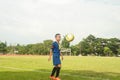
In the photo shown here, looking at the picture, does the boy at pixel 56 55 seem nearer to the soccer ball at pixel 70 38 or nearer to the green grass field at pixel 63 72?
the green grass field at pixel 63 72

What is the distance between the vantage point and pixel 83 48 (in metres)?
142

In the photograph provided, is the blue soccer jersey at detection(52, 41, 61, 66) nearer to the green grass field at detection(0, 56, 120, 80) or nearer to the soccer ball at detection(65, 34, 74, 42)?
the green grass field at detection(0, 56, 120, 80)

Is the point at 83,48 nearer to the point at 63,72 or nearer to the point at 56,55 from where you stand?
the point at 63,72

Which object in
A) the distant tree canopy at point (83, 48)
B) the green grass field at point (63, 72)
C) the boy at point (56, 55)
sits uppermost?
the distant tree canopy at point (83, 48)

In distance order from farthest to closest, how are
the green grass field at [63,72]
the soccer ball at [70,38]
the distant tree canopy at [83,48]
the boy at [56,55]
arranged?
the distant tree canopy at [83,48], the soccer ball at [70,38], the green grass field at [63,72], the boy at [56,55]

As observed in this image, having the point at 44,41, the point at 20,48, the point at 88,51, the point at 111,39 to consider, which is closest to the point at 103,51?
the point at 88,51

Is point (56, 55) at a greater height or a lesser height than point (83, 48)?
lesser

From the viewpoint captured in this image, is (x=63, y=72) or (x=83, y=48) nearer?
(x=63, y=72)

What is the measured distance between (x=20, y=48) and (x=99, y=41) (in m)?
39.7

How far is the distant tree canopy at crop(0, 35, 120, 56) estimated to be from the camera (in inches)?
5231

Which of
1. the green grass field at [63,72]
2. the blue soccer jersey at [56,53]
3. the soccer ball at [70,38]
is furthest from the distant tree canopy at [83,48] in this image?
the blue soccer jersey at [56,53]

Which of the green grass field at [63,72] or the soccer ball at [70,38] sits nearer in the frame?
the green grass field at [63,72]

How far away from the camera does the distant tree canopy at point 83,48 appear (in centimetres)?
13288

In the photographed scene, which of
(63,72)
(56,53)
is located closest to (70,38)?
(63,72)
